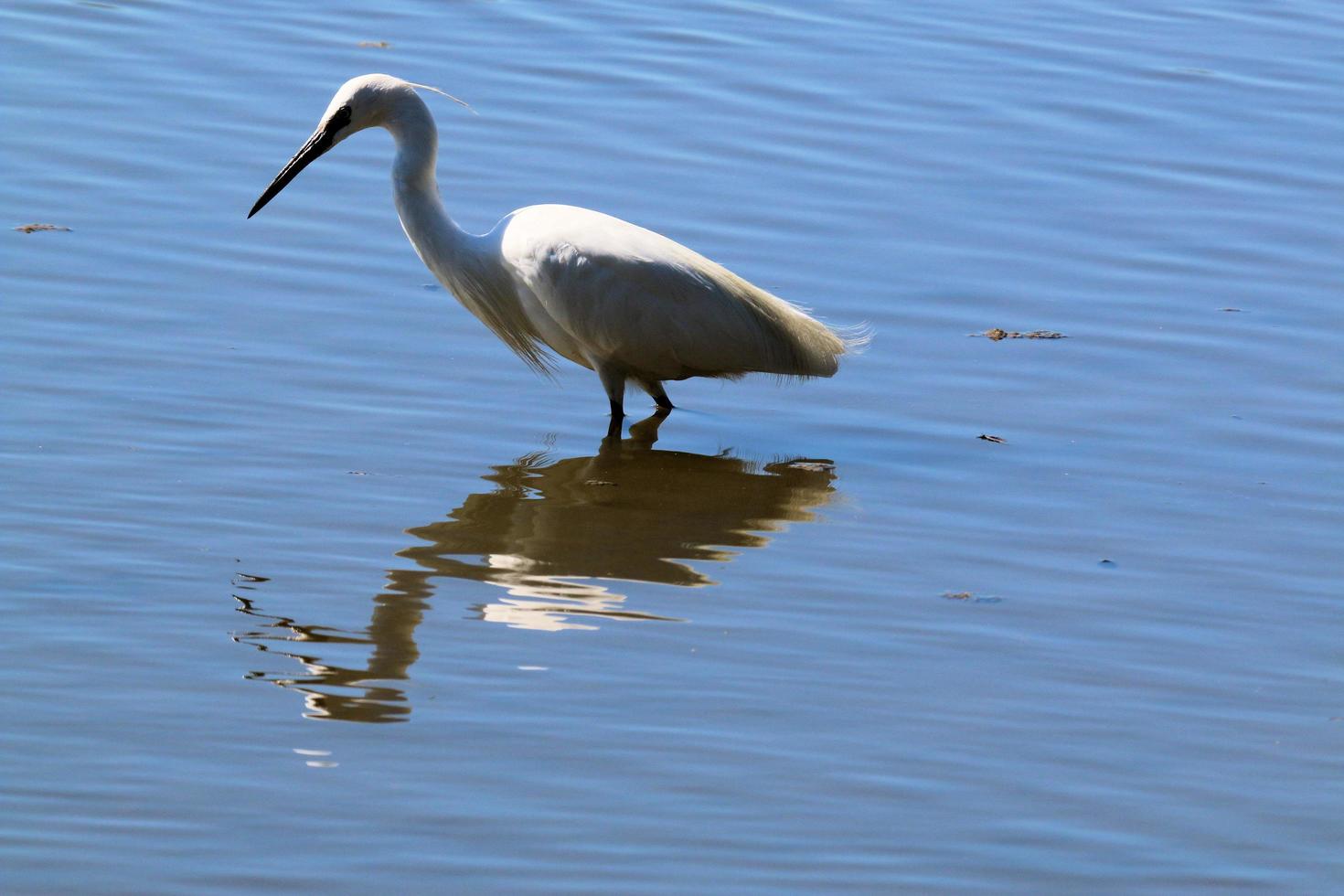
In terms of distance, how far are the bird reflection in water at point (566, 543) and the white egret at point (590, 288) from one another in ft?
1.20

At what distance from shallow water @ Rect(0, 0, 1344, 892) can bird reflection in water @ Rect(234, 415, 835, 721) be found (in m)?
0.02

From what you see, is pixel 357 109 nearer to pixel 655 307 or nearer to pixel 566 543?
pixel 655 307

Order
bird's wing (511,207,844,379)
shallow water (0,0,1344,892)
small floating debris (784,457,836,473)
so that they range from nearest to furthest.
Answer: shallow water (0,0,1344,892)
small floating debris (784,457,836,473)
bird's wing (511,207,844,379)

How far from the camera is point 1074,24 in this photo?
12789 millimetres

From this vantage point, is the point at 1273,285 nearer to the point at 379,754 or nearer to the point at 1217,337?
the point at 1217,337

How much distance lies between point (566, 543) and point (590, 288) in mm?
1376

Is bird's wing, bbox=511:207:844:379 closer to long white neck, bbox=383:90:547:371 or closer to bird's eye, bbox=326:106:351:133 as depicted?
long white neck, bbox=383:90:547:371

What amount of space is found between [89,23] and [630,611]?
7.16 metres

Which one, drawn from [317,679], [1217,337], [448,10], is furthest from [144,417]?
[448,10]

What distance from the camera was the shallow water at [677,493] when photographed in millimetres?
4070

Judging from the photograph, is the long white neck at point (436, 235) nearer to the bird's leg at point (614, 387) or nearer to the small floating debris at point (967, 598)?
the bird's leg at point (614, 387)

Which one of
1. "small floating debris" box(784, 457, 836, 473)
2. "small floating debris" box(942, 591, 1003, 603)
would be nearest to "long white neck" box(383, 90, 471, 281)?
"small floating debris" box(784, 457, 836, 473)

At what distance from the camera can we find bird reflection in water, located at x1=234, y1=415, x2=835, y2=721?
4801 mm

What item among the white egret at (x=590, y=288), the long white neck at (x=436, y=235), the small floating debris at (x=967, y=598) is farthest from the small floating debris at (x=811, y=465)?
the small floating debris at (x=967, y=598)
